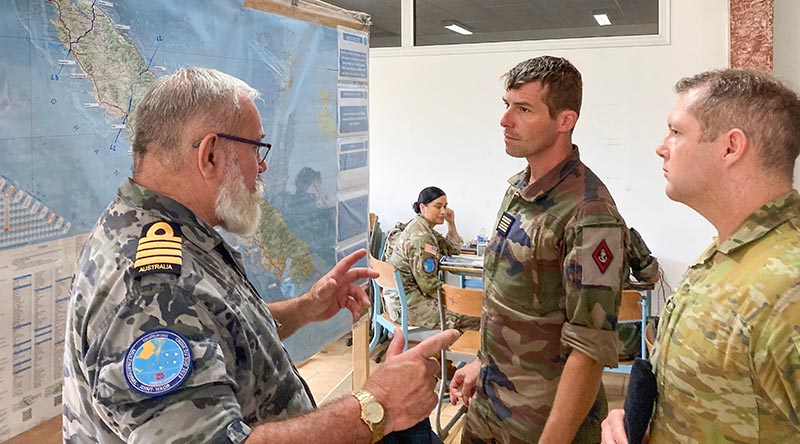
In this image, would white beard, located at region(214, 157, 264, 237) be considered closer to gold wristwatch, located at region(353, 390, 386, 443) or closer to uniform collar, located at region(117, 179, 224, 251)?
uniform collar, located at region(117, 179, 224, 251)

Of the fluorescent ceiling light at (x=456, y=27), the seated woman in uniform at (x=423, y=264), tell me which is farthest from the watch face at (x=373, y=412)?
the fluorescent ceiling light at (x=456, y=27)

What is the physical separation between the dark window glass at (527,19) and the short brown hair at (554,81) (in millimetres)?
3349

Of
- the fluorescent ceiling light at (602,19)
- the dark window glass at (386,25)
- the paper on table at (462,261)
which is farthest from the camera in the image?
the dark window glass at (386,25)

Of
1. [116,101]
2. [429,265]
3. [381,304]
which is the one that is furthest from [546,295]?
[381,304]

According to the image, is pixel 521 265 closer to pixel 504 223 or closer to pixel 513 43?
pixel 504 223

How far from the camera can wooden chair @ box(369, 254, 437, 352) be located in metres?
3.68

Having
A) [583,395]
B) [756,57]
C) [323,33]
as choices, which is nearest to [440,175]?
[756,57]

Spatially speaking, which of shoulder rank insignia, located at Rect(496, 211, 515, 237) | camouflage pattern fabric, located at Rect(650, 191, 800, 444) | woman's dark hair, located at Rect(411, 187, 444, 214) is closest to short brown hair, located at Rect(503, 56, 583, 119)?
shoulder rank insignia, located at Rect(496, 211, 515, 237)

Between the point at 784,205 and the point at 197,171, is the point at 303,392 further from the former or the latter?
the point at 784,205

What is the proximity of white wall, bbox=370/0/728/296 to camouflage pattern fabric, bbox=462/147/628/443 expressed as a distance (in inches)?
130

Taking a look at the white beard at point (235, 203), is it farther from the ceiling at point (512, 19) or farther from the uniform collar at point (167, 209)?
the ceiling at point (512, 19)

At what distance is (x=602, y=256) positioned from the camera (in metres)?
1.62

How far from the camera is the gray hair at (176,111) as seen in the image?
1.18 meters

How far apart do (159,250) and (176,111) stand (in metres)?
0.27
